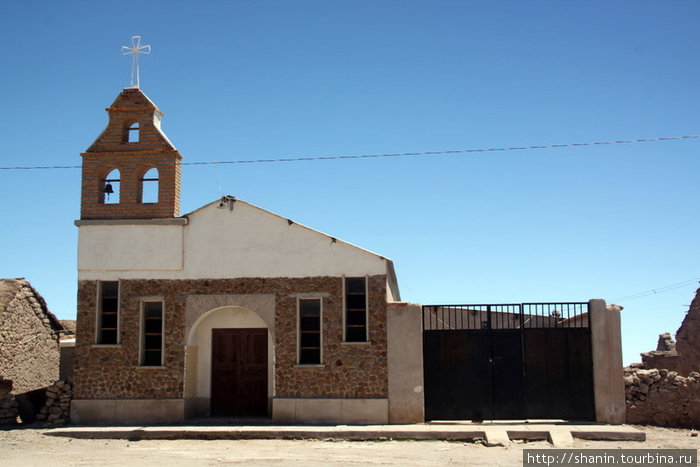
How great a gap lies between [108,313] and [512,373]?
10.3 metres

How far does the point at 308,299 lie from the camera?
57.5ft

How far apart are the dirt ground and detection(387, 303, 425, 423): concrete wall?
5.21ft

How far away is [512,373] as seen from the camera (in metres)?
16.8

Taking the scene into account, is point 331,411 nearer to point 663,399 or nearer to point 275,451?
point 275,451

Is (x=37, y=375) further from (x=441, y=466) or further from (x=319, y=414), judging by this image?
(x=441, y=466)

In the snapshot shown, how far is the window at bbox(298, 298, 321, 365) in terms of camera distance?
57.2 feet

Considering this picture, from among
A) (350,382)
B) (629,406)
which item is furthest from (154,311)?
(629,406)

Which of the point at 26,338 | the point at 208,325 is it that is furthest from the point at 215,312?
the point at 26,338

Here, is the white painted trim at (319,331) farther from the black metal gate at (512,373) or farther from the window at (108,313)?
the window at (108,313)

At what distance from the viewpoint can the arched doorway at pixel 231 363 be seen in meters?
18.1

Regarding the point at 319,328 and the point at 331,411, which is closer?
the point at 331,411

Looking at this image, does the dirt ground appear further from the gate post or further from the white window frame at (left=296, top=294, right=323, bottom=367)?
the white window frame at (left=296, top=294, right=323, bottom=367)

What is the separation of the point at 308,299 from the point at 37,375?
10.1 m

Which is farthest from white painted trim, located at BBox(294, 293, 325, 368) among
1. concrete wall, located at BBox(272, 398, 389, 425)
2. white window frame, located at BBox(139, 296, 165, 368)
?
white window frame, located at BBox(139, 296, 165, 368)
